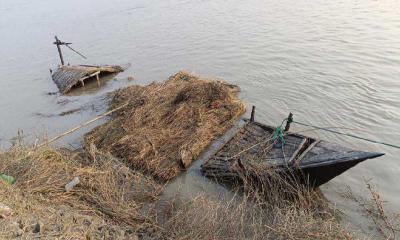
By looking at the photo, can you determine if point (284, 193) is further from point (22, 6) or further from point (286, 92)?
point (22, 6)

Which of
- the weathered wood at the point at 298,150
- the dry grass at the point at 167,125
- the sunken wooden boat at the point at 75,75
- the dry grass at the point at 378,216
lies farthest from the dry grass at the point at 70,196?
the sunken wooden boat at the point at 75,75

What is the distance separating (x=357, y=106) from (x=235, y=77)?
15.8ft

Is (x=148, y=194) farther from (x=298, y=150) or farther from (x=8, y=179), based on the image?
(x=298, y=150)

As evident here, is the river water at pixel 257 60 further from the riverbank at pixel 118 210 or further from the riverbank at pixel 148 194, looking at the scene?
the riverbank at pixel 118 210

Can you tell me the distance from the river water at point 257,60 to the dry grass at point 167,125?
1.44 metres

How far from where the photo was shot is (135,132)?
26.6 feet

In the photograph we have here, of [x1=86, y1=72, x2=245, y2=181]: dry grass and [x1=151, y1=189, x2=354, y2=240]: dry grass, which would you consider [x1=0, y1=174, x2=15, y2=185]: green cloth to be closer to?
[x1=86, y1=72, x2=245, y2=181]: dry grass

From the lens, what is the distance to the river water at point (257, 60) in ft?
29.3

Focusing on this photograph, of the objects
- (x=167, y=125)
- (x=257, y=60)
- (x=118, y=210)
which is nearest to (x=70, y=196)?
(x=118, y=210)

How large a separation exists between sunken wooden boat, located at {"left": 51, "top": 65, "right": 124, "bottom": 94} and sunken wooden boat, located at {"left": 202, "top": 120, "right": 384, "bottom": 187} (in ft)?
26.9

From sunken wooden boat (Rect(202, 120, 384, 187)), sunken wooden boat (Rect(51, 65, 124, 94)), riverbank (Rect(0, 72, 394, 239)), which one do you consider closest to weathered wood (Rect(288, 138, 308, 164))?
sunken wooden boat (Rect(202, 120, 384, 187))

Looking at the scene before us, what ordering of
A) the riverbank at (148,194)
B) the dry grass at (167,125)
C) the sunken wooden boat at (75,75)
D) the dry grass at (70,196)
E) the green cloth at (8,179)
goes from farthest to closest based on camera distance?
1. the sunken wooden boat at (75,75)
2. the dry grass at (167,125)
3. the green cloth at (8,179)
4. the riverbank at (148,194)
5. the dry grass at (70,196)

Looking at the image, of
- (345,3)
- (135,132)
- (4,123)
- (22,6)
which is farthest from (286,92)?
(22,6)

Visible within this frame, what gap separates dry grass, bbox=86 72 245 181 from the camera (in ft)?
24.3
